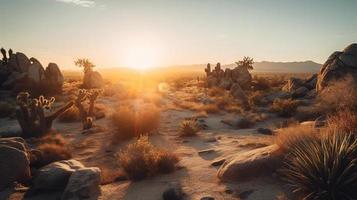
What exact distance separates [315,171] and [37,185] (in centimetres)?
698

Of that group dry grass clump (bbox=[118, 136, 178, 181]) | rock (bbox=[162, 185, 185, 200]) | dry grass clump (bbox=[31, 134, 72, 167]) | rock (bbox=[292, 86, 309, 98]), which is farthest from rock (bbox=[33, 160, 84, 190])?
rock (bbox=[292, 86, 309, 98])

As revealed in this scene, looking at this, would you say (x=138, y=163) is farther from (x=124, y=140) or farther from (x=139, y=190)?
(x=124, y=140)

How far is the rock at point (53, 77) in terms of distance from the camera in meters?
36.3

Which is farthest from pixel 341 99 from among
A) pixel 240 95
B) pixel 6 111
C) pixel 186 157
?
pixel 6 111

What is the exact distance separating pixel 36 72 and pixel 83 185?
99.4ft

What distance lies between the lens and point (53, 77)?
3700cm

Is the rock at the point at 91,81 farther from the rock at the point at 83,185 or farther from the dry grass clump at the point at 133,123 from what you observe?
the rock at the point at 83,185

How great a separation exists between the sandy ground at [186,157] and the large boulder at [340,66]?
230 inches

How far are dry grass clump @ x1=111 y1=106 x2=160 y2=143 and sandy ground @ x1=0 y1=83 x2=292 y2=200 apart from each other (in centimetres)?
53

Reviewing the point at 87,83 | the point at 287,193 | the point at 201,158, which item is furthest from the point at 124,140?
the point at 87,83

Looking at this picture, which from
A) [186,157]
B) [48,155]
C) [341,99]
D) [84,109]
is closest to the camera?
[186,157]

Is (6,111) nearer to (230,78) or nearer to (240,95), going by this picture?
(240,95)

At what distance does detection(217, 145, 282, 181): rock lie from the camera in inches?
324

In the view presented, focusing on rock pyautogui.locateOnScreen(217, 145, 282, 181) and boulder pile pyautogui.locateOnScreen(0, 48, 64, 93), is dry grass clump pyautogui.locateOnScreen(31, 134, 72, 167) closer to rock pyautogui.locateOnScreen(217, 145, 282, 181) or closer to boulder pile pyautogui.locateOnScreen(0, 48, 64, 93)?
rock pyautogui.locateOnScreen(217, 145, 282, 181)
